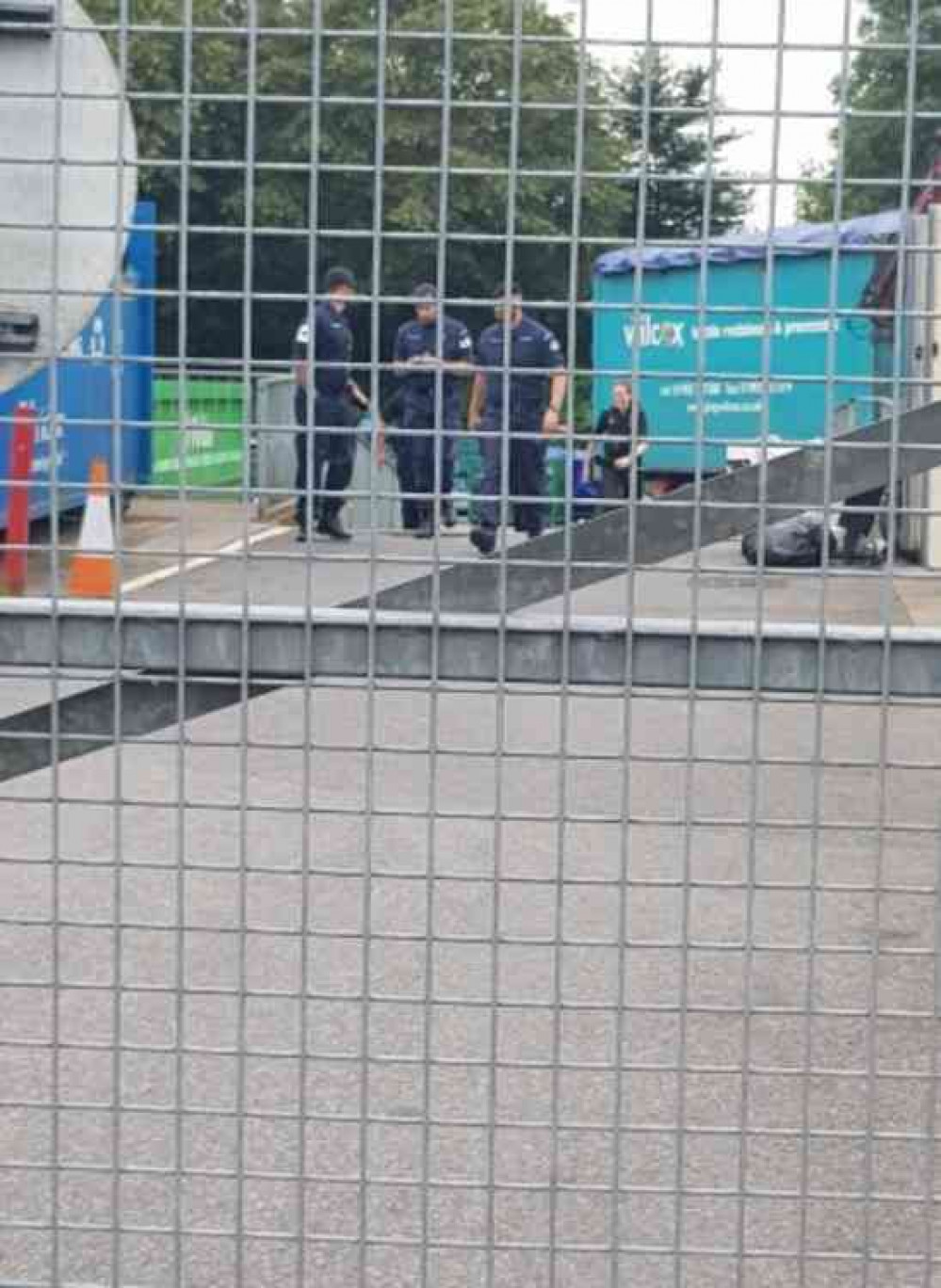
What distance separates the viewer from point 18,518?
137 inches

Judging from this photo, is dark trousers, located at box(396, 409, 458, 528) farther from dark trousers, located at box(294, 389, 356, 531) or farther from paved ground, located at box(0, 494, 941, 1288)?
paved ground, located at box(0, 494, 941, 1288)

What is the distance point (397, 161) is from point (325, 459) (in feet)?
1.26

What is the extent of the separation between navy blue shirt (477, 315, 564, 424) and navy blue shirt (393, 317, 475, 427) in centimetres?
3

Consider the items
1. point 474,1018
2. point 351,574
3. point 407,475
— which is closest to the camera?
point 407,475

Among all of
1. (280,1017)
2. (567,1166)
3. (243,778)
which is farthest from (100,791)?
(243,778)

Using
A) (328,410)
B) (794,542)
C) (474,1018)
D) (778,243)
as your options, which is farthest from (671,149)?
(474,1018)

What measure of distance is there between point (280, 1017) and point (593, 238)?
3397 mm

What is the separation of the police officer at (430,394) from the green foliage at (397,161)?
31 millimetres

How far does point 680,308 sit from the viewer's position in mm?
3193

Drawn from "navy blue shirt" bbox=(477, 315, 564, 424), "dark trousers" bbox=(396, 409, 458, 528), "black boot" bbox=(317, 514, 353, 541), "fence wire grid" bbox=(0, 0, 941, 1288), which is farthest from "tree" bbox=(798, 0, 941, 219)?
"black boot" bbox=(317, 514, 353, 541)

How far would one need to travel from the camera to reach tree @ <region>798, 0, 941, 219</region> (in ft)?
10.4

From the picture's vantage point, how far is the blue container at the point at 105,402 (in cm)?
326

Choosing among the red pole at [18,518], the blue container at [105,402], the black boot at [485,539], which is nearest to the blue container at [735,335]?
the black boot at [485,539]

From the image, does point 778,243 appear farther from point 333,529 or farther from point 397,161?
point 333,529
